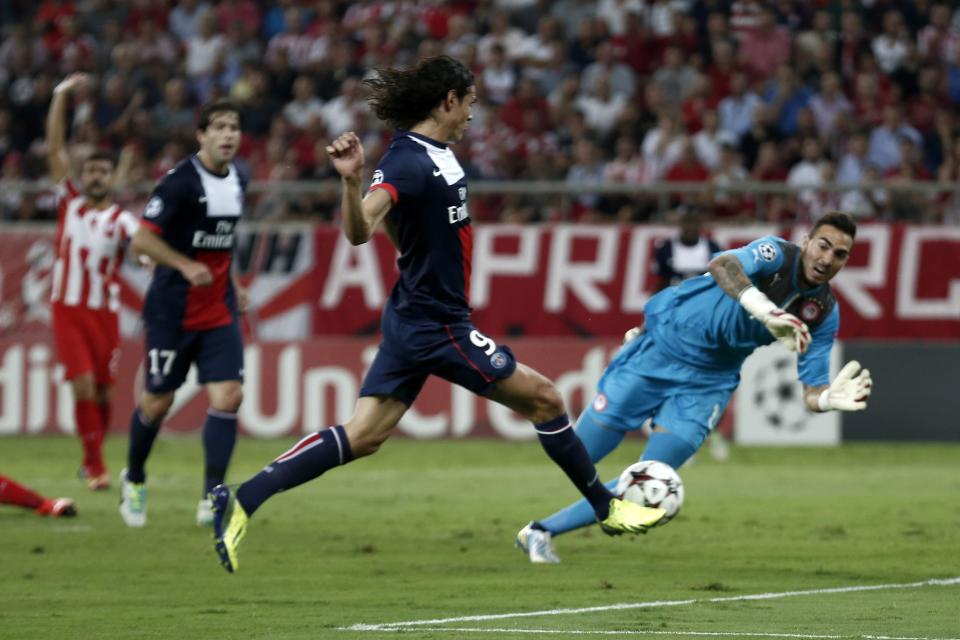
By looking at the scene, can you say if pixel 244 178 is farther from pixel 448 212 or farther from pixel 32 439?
pixel 32 439

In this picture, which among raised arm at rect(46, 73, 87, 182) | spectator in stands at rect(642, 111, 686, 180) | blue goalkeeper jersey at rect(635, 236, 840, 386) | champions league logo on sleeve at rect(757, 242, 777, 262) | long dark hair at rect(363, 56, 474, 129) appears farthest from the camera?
spectator in stands at rect(642, 111, 686, 180)

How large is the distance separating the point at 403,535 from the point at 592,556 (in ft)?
5.21

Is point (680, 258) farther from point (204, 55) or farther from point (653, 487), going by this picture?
point (204, 55)

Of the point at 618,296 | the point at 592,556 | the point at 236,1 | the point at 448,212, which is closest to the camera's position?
the point at 448,212

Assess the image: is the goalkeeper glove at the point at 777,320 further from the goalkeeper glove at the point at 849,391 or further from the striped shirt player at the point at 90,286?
the striped shirt player at the point at 90,286

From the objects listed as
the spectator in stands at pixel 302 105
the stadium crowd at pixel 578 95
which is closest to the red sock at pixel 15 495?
the stadium crowd at pixel 578 95

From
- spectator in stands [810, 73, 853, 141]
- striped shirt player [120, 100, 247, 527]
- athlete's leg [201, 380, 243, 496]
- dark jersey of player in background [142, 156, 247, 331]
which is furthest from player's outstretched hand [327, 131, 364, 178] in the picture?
spectator in stands [810, 73, 853, 141]

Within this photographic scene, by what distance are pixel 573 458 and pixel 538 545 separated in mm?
1252

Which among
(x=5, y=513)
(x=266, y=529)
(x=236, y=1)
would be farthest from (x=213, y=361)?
(x=236, y=1)

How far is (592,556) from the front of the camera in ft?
32.7

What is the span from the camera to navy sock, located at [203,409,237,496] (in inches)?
431

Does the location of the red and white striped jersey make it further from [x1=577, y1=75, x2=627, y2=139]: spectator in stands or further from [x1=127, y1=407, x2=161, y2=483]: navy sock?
[x1=577, y1=75, x2=627, y2=139]: spectator in stands

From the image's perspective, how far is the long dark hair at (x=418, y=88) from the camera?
26.6 feet

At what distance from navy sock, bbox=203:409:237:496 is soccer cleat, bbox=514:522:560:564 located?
231 centimetres
